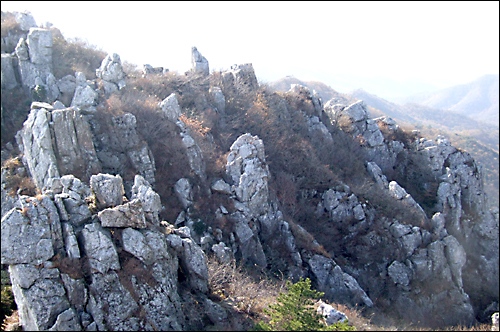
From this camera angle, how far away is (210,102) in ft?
88.7

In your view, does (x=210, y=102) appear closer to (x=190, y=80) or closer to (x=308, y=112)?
(x=190, y=80)

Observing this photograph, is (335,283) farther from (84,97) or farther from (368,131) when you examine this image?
(84,97)

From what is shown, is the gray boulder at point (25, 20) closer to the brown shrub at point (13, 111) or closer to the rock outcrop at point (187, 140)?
the brown shrub at point (13, 111)

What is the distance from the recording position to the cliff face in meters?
8.72

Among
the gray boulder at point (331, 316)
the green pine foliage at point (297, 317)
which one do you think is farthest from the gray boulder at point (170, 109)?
the gray boulder at point (331, 316)

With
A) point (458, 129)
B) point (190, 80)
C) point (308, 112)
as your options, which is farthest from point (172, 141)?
point (458, 129)

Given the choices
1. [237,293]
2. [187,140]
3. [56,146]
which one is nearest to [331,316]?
[237,293]

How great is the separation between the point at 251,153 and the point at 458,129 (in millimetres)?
150608

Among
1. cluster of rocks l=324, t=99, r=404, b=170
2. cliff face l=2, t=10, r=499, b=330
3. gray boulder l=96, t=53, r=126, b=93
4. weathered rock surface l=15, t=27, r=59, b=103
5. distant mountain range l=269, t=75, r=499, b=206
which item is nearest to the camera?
cliff face l=2, t=10, r=499, b=330

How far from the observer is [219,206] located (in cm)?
1744

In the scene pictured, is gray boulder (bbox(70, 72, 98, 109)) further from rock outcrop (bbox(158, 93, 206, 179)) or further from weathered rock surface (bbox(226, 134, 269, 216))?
weathered rock surface (bbox(226, 134, 269, 216))

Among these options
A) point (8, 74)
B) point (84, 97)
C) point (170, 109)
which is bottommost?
point (170, 109)

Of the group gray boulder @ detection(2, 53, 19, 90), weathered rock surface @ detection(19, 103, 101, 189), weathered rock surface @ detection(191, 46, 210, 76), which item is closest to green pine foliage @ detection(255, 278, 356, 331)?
weathered rock surface @ detection(19, 103, 101, 189)

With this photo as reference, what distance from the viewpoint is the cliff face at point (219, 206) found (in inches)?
343
